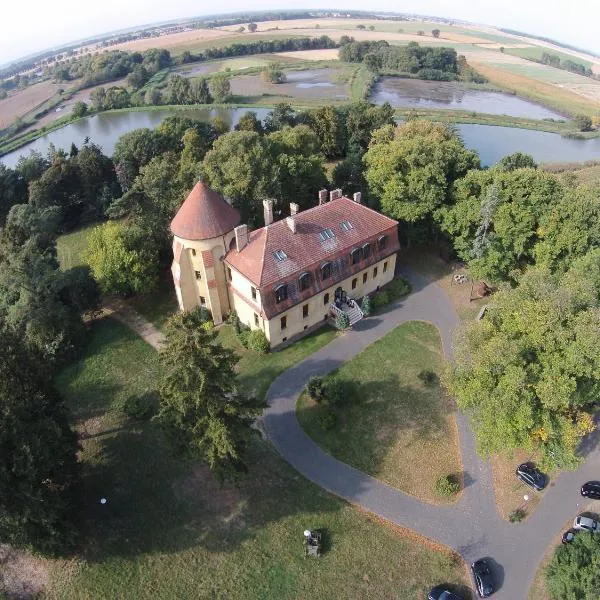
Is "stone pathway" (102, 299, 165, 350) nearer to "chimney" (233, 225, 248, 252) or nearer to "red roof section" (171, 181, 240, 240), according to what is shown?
"red roof section" (171, 181, 240, 240)

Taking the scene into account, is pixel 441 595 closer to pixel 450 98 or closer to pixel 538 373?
pixel 538 373

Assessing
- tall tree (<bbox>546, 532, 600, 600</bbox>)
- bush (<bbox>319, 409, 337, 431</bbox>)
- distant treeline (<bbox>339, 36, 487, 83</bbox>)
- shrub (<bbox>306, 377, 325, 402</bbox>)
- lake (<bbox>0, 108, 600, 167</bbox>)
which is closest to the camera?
tall tree (<bbox>546, 532, 600, 600</bbox>)

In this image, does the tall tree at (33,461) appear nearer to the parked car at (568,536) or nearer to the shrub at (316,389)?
the shrub at (316,389)

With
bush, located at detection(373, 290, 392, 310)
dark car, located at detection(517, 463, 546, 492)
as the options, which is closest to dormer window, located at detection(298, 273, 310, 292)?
bush, located at detection(373, 290, 392, 310)

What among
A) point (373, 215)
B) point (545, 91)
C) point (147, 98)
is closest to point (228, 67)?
point (147, 98)

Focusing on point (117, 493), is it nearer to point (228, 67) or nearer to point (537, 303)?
point (537, 303)

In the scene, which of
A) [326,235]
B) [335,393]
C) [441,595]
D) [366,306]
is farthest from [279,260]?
[441,595]

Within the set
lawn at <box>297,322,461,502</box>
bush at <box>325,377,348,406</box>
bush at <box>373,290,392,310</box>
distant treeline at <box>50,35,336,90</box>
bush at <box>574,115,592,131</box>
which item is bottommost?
lawn at <box>297,322,461,502</box>
